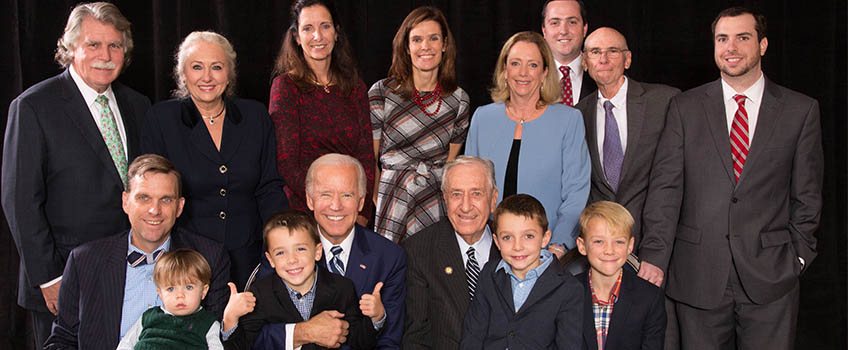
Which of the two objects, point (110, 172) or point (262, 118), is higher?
point (262, 118)

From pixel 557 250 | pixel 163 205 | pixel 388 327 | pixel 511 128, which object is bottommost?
pixel 388 327

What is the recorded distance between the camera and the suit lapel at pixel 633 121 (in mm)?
3213

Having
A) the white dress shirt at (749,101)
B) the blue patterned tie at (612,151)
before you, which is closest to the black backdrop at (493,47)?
the blue patterned tie at (612,151)

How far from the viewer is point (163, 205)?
2594 millimetres

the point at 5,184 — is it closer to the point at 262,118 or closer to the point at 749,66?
the point at 262,118

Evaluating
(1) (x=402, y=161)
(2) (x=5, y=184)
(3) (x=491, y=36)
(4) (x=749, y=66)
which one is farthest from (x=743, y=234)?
(2) (x=5, y=184)

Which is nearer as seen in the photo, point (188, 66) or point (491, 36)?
point (188, 66)

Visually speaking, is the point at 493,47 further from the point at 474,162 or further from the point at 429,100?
the point at 474,162

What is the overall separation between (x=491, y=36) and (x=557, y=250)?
71.7 inches

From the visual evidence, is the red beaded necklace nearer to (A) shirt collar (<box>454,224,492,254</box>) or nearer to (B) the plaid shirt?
(A) shirt collar (<box>454,224,492,254</box>)

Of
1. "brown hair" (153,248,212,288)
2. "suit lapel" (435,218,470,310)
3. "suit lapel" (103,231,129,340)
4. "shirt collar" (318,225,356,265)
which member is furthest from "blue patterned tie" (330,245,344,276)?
"suit lapel" (103,231,129,340)

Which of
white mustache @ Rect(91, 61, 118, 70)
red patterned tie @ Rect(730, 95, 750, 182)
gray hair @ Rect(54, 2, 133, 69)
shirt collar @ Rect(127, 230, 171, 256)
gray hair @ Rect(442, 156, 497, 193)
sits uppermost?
gray hair @ Rect(54, 2, 133, 69)

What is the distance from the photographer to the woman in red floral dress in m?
3.19

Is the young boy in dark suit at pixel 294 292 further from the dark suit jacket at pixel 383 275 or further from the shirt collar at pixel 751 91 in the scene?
the shirt collar at pixel 751 91
